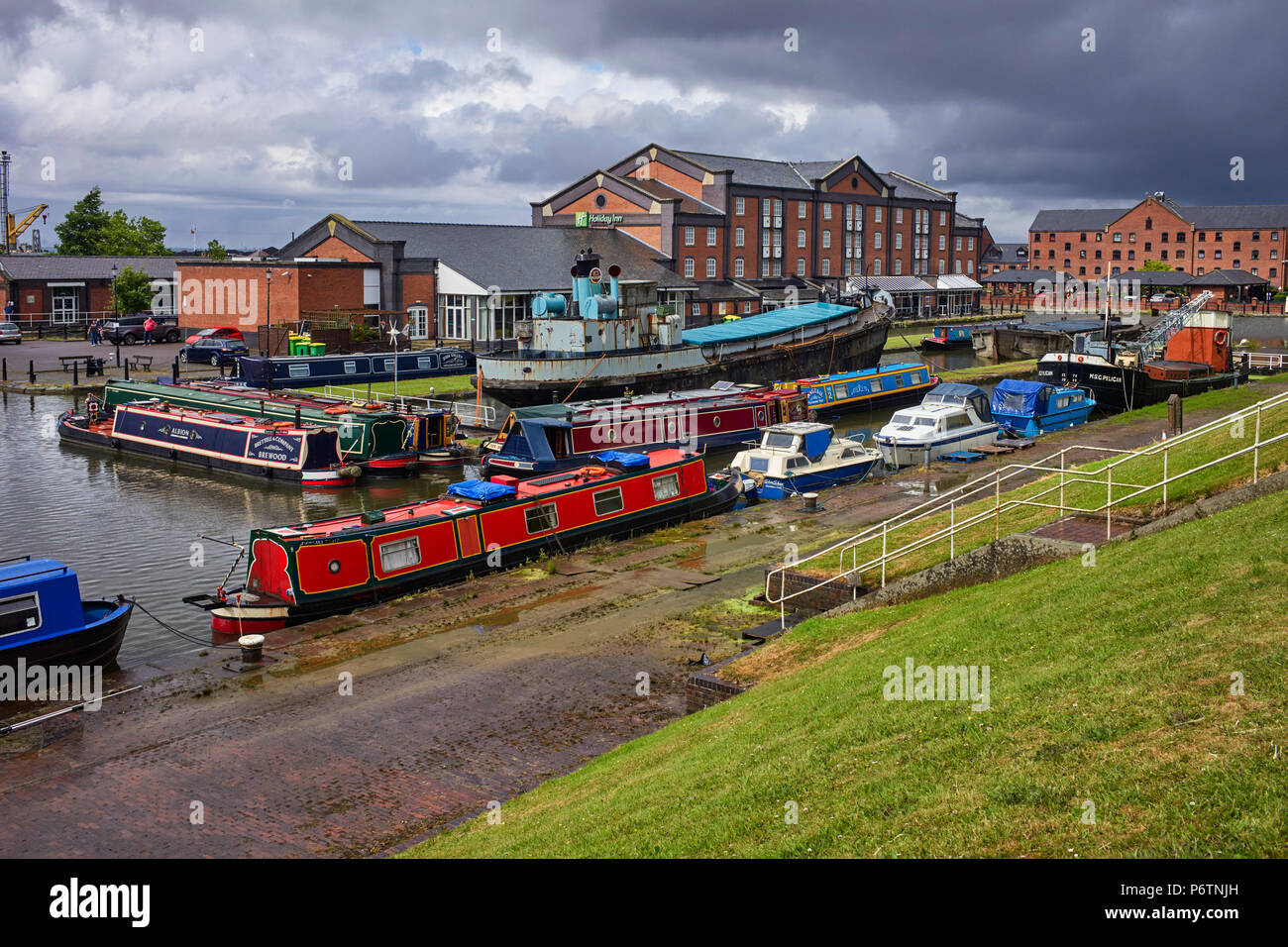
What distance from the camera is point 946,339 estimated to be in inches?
3322

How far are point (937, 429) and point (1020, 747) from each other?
28605mm

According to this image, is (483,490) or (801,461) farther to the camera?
(801,461)

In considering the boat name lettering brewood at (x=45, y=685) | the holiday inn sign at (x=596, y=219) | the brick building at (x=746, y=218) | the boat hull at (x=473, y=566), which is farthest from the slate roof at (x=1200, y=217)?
the boat name lettering brewood at (x=45, y=685)

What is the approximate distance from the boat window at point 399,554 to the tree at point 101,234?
92.9m

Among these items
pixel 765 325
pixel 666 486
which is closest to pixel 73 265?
pixel 765 325

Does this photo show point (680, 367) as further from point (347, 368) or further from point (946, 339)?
point (946, 339)

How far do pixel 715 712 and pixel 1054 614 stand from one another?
4.31 meters

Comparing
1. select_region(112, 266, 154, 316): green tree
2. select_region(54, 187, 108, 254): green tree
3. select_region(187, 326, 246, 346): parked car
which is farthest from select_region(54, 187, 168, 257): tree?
select_region(187, 326, 246, 346): parked car

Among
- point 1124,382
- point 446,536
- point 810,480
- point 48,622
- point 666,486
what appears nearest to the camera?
point 48,622

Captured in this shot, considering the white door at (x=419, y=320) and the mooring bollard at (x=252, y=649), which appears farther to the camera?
the white door at (x=419, y=320)

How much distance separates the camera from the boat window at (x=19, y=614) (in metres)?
18.5
